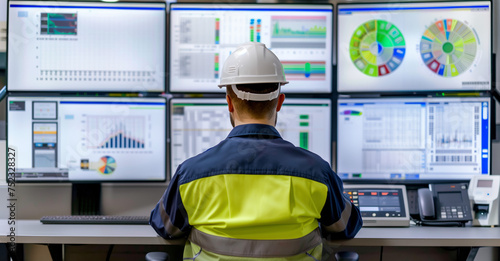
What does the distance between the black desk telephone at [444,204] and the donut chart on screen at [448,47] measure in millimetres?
519

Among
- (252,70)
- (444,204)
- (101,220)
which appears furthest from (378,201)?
(101,220)

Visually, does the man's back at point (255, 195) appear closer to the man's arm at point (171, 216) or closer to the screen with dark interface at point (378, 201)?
the man's arm at point (171, 216)

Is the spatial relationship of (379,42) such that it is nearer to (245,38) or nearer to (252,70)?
(245,38)

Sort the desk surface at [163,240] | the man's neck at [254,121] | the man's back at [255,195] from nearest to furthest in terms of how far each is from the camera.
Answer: the man's back at [255,195] → the man's neck at [254,121] → the desk surface at [163,240]

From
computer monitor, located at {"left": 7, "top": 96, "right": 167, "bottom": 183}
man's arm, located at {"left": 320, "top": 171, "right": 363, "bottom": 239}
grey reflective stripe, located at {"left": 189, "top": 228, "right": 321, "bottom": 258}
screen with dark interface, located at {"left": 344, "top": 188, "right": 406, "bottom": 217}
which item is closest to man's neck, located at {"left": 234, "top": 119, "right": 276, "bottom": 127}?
man's arm, located at {"left": 320, "top": 171, "right": 363, "bottom": 239}

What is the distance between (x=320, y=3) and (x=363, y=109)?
20.5 inches


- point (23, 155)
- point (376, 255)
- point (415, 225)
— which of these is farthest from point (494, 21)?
point (23, 155)

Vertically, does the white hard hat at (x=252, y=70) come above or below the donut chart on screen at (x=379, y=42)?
below

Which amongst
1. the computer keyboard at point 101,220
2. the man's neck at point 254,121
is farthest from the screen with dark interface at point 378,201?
the computer keyboard at point 101,220

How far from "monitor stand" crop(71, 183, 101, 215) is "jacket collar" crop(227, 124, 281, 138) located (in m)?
1.03

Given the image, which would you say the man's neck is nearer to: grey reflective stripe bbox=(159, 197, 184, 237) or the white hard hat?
the white hard hat

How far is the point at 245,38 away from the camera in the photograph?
2.02m

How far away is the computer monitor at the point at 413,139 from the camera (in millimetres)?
1998

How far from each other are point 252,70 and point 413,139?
99 cm
